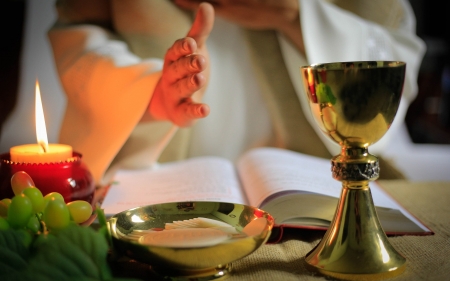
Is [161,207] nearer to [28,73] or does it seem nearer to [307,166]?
[307,166]

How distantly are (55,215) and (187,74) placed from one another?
32 cm

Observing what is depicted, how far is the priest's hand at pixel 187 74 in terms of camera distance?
656 mm

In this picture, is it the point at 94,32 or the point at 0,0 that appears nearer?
the point at 94,32

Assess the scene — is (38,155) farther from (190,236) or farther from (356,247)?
(356,247)

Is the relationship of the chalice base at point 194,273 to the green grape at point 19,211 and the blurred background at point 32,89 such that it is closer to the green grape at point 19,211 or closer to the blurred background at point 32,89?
the green grape at point 19,211

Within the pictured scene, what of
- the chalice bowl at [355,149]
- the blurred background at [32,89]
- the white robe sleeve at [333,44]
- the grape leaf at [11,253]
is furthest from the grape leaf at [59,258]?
the blurred background at [32,89]

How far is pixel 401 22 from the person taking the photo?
1271 millimetres

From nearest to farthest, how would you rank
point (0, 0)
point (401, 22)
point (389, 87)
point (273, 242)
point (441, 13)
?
1. point (389, 87)
2. point (273, 242)
3. point (401, 22)
4. point (0, 0)
5. point (441, 13)

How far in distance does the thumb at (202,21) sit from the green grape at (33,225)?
0.39 m

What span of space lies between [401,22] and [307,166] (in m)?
0.64

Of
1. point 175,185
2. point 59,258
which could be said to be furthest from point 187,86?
point 59,258

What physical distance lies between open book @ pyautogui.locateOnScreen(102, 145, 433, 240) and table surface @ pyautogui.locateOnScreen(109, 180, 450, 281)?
21 mm

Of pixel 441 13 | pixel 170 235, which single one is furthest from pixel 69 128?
pixel 441 13

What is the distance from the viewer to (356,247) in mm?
468
